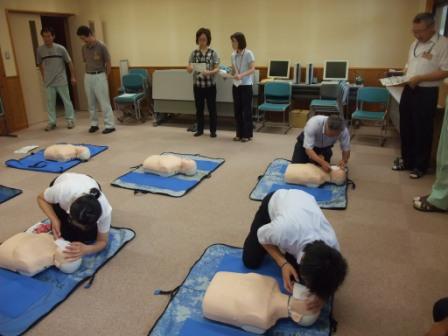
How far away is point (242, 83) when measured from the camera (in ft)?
15.2

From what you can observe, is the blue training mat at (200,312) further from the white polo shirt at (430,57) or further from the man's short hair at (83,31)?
the man's short hair at (83,31)

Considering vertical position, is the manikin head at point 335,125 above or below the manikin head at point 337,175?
above

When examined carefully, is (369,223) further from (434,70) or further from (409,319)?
(434,70)

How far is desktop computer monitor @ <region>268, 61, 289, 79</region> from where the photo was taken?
5586 millimetres

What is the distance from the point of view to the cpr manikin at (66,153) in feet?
13.1

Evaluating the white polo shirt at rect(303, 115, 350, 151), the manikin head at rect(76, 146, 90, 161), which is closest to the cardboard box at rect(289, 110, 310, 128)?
the white polo shirt at rect(303, 115, 350, 151)

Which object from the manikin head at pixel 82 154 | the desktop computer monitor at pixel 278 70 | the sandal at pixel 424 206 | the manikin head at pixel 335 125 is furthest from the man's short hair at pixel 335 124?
the desktop computer monitor at pixel 278 70

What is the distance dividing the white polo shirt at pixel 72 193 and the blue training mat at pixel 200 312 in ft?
1.92

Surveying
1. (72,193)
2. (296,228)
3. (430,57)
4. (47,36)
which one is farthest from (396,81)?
(47,36)

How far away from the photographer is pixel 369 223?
2.69 m

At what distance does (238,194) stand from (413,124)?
182cm

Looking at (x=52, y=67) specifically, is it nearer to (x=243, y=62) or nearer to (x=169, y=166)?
(x=243, y=62)

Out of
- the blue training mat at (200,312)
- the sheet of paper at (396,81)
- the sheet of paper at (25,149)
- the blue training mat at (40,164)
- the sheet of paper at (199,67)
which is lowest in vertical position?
the blue training mat at (200,312)

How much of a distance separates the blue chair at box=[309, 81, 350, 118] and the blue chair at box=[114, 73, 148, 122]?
2.80m
